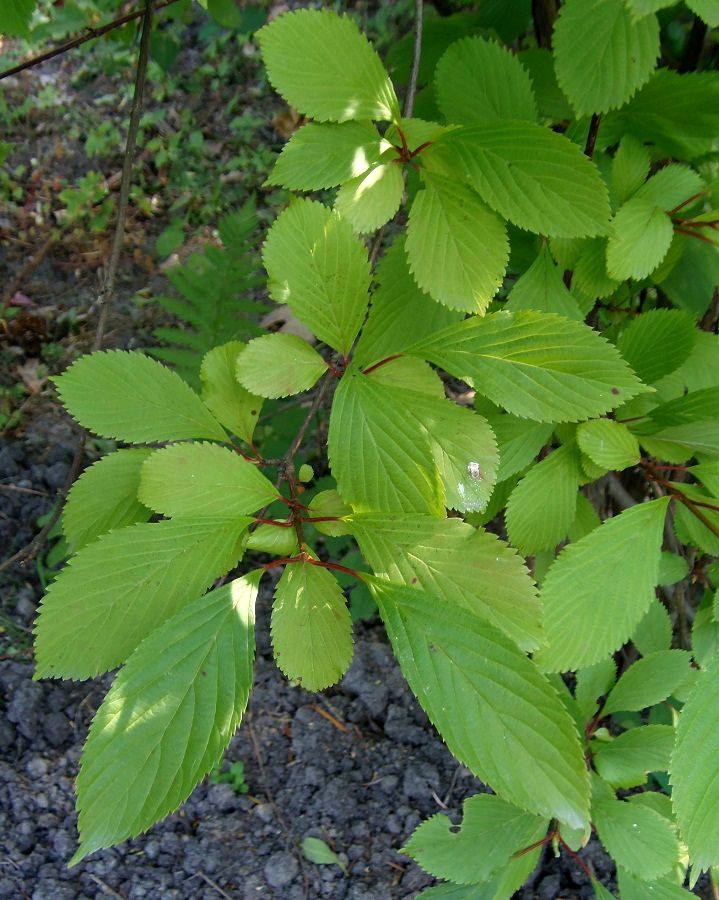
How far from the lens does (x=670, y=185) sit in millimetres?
1188

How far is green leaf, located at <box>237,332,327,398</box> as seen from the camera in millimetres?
957

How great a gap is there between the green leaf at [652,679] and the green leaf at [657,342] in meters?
0.56

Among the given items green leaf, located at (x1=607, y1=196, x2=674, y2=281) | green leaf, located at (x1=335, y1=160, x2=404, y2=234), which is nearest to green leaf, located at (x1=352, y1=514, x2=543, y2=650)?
green leaf, located at (x1=335, y1=160, x2=404, y2=234)

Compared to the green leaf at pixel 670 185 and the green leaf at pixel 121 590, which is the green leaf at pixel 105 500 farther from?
the green leaf at pixel 670 185

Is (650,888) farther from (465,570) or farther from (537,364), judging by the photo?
(537,364)

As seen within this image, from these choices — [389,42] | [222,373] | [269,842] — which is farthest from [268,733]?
[389,42]

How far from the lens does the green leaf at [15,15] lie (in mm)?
1246

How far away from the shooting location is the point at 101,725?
763 millimetres

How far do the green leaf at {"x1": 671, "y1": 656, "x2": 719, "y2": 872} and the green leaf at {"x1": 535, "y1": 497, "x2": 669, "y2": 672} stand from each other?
0.67ft

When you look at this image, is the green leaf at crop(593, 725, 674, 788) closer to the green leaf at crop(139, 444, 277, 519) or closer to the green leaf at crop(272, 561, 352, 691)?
the green leaf at crop(272, 561, 352, 691)

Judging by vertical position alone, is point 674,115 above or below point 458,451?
above

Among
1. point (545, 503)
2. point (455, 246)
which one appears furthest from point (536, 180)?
point (545, 503)

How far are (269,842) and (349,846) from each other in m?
0.21

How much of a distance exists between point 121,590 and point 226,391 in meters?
0.33
